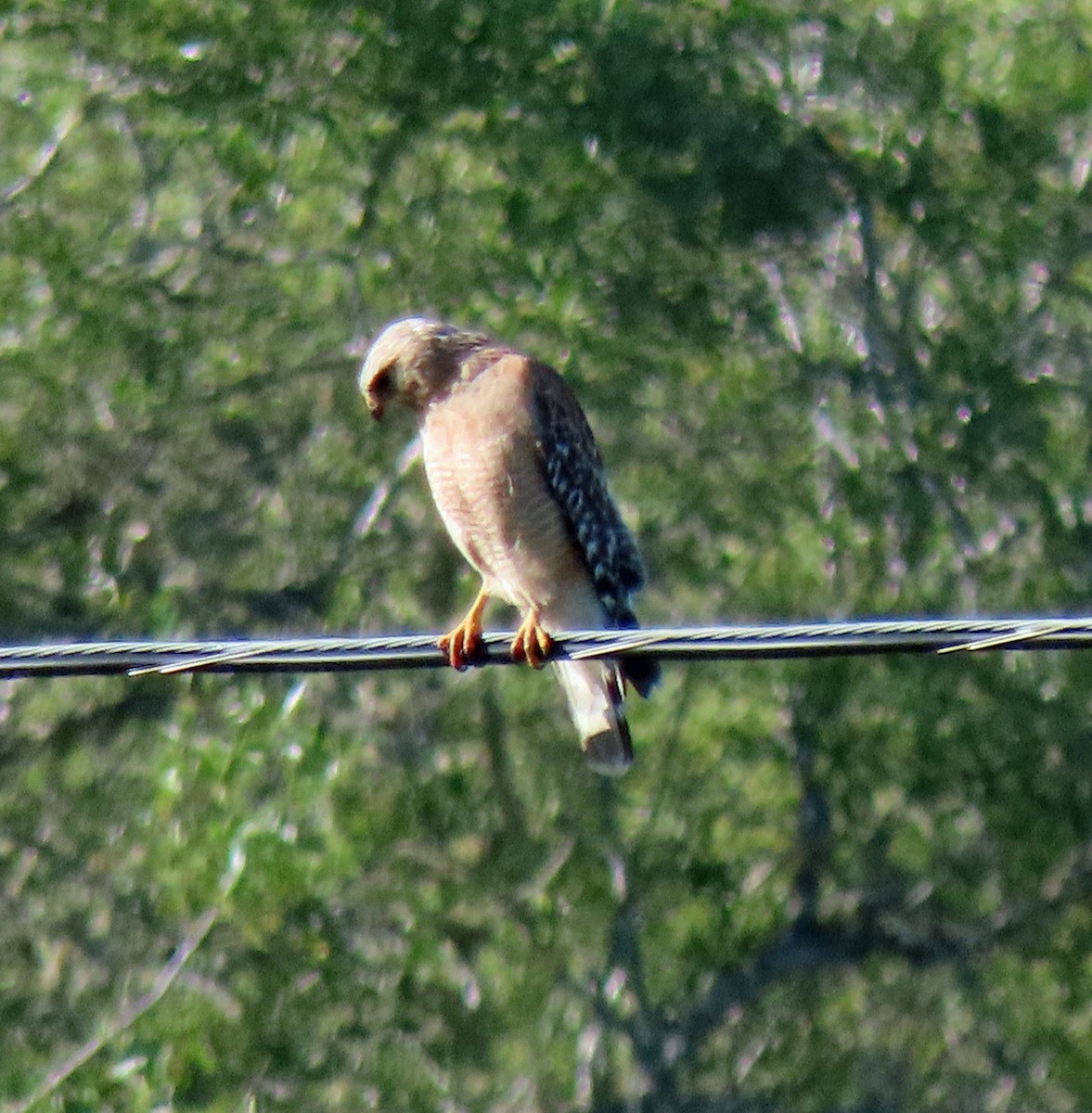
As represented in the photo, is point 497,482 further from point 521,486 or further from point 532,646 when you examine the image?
point 532,646

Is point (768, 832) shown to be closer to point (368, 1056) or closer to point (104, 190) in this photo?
point (368, 1056)

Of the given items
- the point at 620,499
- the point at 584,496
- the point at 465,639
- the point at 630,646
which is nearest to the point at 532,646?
the point at 465,639

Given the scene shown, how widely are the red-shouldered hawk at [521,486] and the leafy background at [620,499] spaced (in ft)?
9.12

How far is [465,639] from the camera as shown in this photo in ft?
15.7

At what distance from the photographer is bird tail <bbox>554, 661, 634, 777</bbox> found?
232 inches

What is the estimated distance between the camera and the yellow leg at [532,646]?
4598 millimetres

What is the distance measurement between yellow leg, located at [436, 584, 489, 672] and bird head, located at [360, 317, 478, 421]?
2.68 ft

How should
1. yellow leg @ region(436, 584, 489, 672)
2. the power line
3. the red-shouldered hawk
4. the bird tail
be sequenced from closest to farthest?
1. the power line
2. yellow leg @ region(436, 584, 489, 672)
3. the bird tail
4. the red-shouldered hawk

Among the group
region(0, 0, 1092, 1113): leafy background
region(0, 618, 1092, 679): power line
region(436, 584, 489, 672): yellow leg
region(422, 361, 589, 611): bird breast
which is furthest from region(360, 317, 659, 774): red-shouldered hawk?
region(0, 0, 1092, 1113): leafy background

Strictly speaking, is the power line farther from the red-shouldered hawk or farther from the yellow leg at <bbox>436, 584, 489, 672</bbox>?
the red-shouldered hawk

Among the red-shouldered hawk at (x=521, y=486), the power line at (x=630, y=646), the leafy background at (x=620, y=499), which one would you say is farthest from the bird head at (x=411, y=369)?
the leafy background at (x=620, y=499)

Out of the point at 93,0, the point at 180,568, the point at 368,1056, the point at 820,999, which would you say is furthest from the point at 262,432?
the point at 820,999

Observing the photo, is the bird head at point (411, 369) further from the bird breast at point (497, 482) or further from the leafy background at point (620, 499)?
the leafy background at point (620, 499)

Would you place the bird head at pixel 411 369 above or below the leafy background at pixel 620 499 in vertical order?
above
